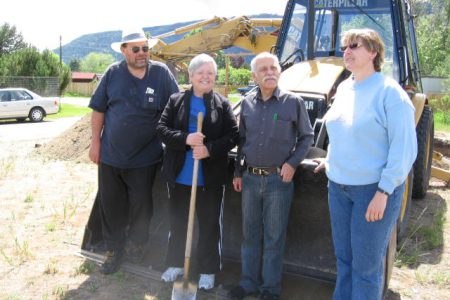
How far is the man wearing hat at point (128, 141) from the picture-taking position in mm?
3953

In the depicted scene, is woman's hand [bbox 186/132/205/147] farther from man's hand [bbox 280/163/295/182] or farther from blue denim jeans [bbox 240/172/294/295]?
man's hand [bbox 280/163/295/182]

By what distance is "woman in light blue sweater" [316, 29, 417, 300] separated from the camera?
259 centimetres

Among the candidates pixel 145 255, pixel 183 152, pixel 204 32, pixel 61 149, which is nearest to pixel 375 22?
pixel 183 152

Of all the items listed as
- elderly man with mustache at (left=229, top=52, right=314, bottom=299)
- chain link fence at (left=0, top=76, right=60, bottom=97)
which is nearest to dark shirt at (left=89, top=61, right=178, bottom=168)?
elderly man with mustache at (left=229, top=52, right=314, bottom=299)

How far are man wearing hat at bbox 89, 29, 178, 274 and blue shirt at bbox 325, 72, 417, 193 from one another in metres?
1.71

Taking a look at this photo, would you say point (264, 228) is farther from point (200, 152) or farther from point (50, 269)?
point (50, 269)

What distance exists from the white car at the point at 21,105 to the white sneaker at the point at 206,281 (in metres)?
16.4

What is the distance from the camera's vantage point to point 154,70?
4.07 meters

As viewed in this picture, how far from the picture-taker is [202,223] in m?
3.81

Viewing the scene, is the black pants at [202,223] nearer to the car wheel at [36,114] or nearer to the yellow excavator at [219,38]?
the yellow excavator at [219,38]

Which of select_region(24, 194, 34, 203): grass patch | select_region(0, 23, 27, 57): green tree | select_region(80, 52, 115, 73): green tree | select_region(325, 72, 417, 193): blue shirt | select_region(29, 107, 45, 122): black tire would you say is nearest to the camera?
select_region(325, 72, 417, 193): blue shirt

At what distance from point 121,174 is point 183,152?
2.34 feet

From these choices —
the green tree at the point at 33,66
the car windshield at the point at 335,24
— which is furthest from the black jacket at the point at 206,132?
the green tree at the point at 33,66

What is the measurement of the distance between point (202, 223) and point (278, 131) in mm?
994
